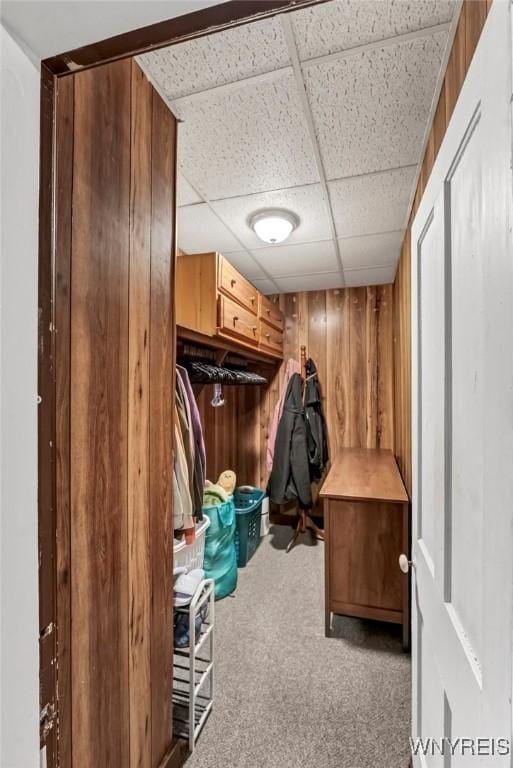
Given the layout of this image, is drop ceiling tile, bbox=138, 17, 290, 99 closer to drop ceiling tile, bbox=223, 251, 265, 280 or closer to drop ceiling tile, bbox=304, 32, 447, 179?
drop ceiling tile, bbox=304, 32, 447, 179

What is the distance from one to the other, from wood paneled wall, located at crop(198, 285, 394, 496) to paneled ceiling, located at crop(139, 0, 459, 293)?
4.31 feet

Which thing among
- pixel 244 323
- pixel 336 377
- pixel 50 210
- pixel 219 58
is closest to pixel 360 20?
pixel 219 58

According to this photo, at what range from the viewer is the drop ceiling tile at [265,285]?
3.49 m

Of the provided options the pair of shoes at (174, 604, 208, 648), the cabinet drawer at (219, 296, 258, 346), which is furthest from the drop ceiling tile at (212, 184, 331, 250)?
the pair of shoes at (174, 604, 208, 648)

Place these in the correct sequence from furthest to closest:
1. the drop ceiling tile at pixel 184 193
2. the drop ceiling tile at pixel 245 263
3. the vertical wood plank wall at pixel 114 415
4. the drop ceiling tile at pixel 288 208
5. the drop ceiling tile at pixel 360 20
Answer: the drop ceiling tile at pixel 245 263, the drop ceiling tile at pixel 288 208, the drop ceiling tile at pixel 184 193, the drop ceiling tile at pixel 360 20, the vertical wood plank wall at pixel 114 415

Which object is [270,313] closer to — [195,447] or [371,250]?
[371,250]

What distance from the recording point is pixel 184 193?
192 centimetres

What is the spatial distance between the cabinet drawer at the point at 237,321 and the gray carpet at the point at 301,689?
1.84 m

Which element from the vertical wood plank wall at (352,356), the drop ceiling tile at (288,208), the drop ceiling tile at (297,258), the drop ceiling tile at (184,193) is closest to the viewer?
the drop ceiling tile at (184,193)

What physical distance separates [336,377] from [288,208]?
2.01 metres

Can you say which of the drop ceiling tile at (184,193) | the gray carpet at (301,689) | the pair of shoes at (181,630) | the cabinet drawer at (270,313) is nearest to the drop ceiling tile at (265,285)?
the cabinet drawer at (270,313)

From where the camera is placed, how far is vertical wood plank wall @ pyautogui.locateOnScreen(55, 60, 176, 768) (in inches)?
33.7

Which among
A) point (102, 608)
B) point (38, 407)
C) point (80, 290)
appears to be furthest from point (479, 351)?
point (102, 608)

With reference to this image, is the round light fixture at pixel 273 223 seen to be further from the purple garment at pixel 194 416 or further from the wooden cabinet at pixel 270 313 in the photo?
the purple garment at pixel 194 416
